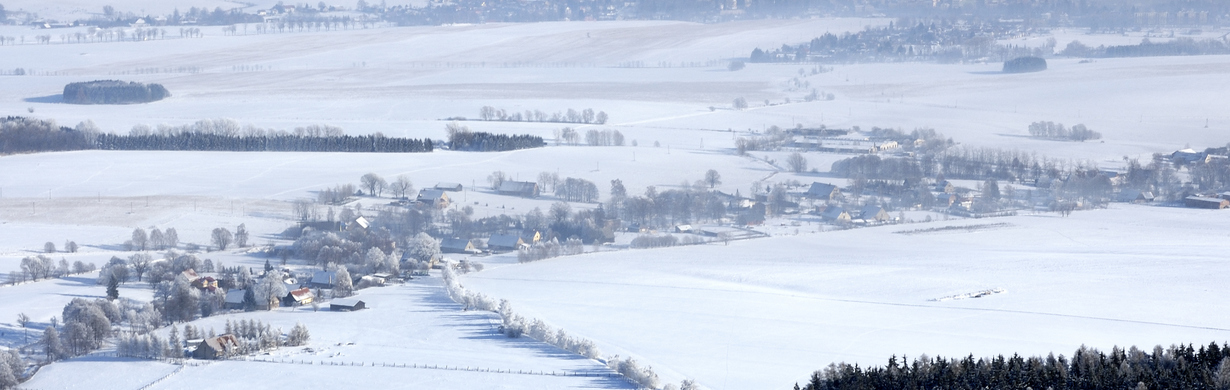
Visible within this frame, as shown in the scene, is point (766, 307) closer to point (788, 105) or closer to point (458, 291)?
point (458, 291)

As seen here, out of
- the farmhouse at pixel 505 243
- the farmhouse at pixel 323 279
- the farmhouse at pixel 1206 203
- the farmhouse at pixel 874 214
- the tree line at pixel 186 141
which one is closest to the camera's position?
the farmhouse at pixel 323 279

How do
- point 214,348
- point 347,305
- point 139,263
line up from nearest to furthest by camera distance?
point 214,348, point 347,305, point 139,263

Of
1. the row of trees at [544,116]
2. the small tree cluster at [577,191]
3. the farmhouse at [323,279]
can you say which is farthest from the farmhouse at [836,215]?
the row of trees at [544,116]

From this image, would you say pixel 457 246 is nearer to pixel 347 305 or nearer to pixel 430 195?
pixel 430 195

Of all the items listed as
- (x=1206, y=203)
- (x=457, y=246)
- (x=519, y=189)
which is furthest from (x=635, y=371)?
(x=1206, y=203)

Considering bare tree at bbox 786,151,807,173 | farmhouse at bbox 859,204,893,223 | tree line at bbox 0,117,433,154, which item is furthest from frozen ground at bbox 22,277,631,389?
tree line at bbox 0,117,433,154

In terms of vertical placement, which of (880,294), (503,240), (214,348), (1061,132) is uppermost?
(1061,132)

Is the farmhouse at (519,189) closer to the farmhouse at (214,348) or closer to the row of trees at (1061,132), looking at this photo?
the farmhouse at (214,348)
